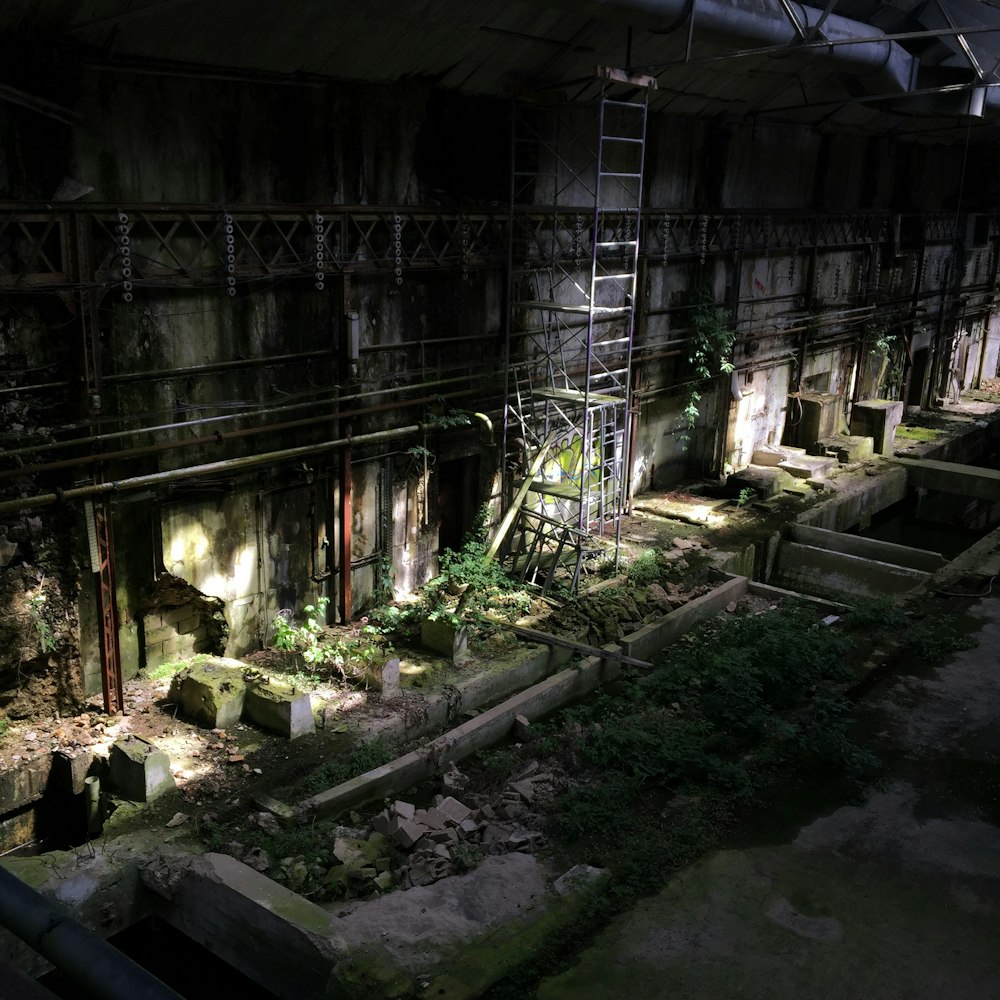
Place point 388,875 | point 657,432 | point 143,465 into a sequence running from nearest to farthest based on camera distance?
point 388,875, point 143,465, point 657,432

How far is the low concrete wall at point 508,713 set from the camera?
32.3 feet

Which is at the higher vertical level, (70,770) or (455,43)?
(455,43)

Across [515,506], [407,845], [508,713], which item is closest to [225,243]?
[515,506]

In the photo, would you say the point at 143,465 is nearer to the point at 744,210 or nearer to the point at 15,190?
the point at 15,190

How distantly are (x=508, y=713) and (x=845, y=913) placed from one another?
479cm

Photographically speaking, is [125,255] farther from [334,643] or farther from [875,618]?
[875,618]

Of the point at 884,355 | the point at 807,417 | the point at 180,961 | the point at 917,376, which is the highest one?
the point at 884,355

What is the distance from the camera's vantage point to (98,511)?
10.2 metres

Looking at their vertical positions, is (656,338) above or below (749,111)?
below

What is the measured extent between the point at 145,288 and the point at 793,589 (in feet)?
39.6

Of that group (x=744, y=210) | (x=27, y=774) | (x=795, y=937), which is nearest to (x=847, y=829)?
(x=795, y=937)

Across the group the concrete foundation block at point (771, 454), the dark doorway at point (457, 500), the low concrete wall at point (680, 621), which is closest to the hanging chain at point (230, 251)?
the dark doorway at point (457, 500)

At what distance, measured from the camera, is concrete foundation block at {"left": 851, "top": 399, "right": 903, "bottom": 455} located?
23375 mm

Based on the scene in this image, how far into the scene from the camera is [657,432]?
1911 centimetres
